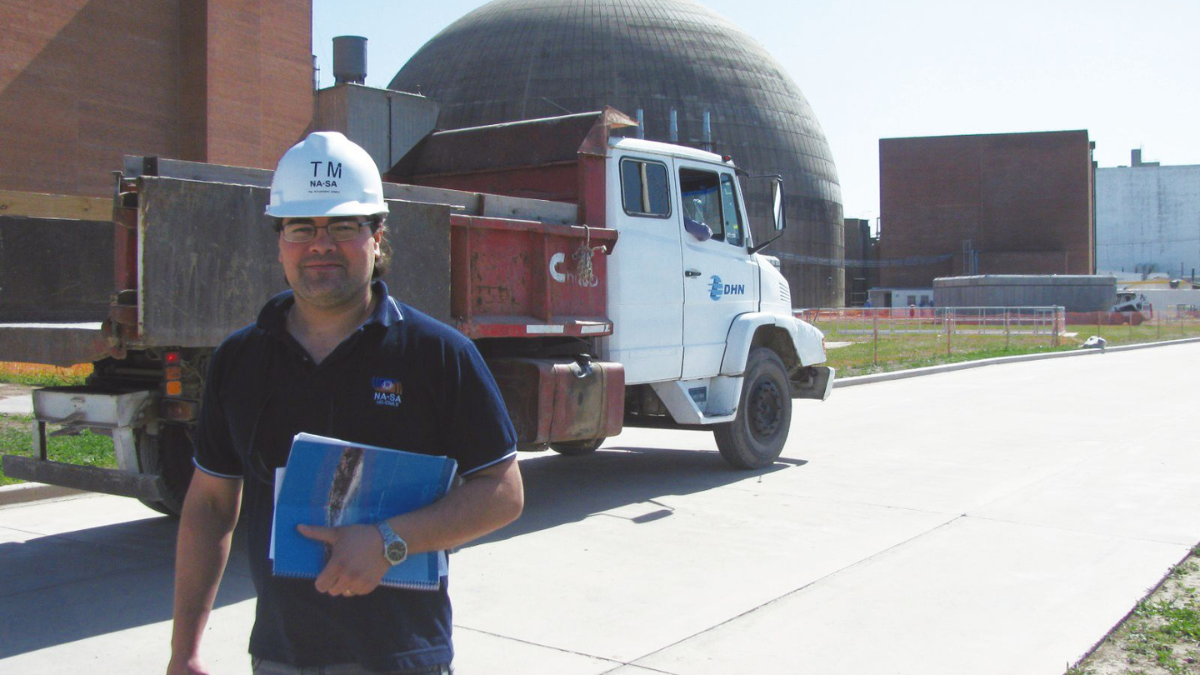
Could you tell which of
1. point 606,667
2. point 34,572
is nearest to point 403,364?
point 606,667

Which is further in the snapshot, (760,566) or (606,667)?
(760,566)

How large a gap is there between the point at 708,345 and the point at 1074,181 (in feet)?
259

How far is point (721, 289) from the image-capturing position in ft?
33.8

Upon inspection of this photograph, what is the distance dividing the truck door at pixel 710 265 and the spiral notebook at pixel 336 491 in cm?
754

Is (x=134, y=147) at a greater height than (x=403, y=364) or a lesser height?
greater

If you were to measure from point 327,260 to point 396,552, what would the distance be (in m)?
0.70

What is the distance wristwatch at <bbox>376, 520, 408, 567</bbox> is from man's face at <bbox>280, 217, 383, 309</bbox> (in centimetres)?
57

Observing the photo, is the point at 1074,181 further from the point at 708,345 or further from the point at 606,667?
the point at 606,667

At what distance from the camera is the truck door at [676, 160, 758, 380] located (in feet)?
32.4

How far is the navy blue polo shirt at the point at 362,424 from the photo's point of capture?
2414 millimetres

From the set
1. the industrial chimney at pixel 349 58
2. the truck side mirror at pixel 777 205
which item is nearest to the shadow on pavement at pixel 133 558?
the truck side mirror at pixel 777 205

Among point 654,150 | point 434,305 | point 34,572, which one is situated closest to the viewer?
point 34,572

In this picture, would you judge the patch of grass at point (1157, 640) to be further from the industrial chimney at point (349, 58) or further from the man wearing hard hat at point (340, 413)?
the industrial chimney at point (349, 58)

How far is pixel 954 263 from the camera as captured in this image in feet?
269
